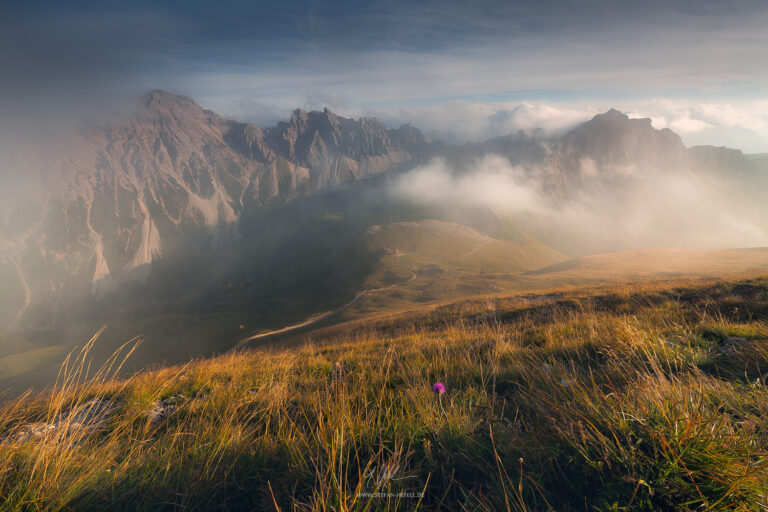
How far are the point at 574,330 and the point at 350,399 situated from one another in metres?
4.89

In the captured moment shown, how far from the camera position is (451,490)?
2.12 metres

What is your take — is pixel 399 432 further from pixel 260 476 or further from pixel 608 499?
pixel 608 499

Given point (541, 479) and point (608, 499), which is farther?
point (541, 479)

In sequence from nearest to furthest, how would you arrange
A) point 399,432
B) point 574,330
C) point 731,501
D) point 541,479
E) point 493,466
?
point 731,501, point 541,479, point 493,466, point 399,432, point 574,330

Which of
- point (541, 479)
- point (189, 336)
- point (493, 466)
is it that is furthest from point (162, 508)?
point (189, 336)

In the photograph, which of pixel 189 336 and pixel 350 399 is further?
pixel 189 336

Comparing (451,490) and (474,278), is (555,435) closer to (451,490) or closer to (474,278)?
(451,490)

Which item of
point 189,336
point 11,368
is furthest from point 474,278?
point 11,368

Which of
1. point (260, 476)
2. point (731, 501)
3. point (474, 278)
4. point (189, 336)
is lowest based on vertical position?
point (189, 336)

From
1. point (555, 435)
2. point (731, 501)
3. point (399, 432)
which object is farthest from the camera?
point (399, 432)

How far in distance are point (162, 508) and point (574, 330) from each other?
662 centimetres

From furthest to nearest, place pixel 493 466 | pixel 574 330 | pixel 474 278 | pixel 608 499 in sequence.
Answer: pixel 474 278 < pixel 574 330 < pixel 493 466 < pixel 608 499

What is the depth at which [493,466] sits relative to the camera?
6.77 feet

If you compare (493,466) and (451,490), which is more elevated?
(493,466)
